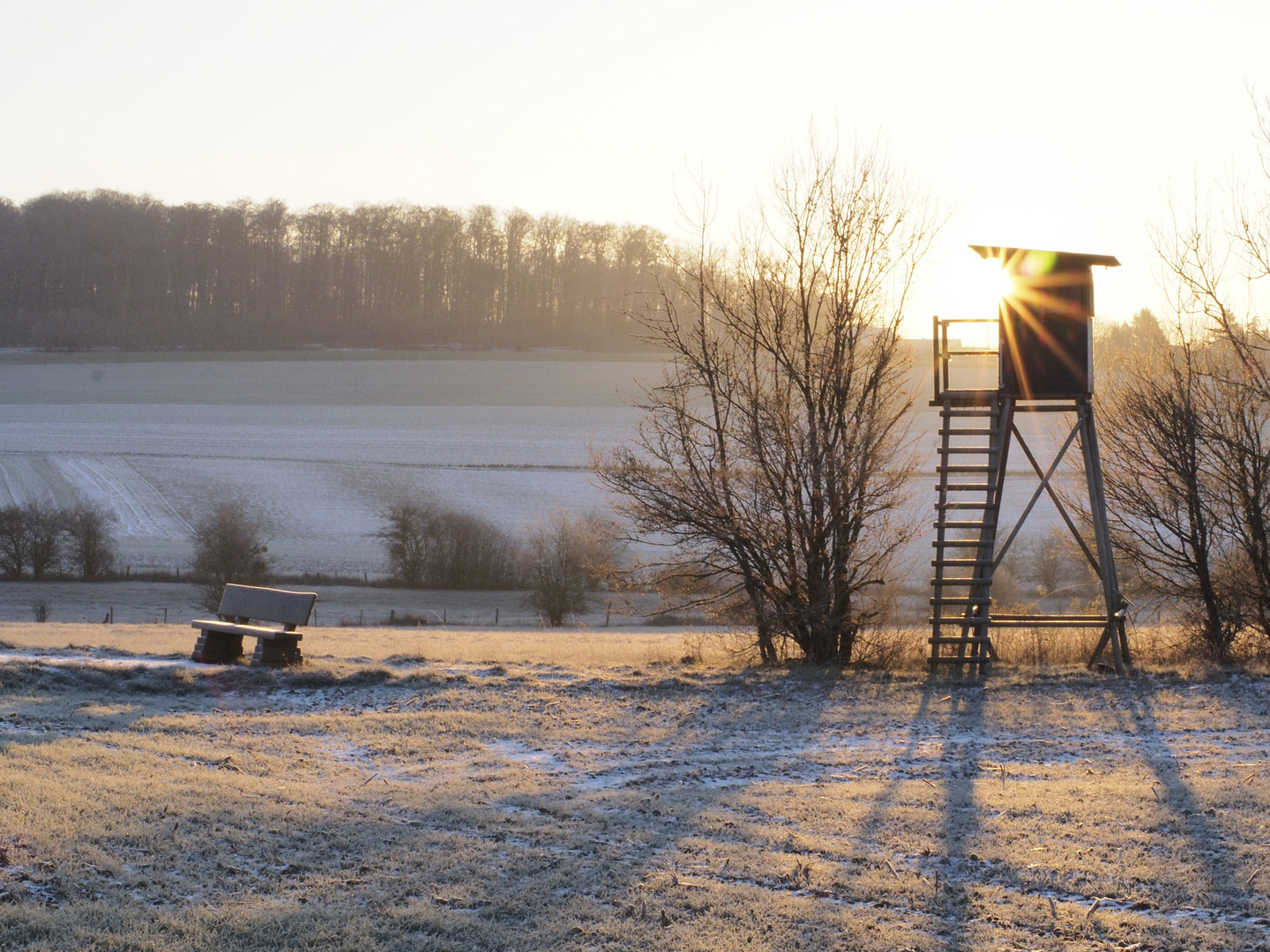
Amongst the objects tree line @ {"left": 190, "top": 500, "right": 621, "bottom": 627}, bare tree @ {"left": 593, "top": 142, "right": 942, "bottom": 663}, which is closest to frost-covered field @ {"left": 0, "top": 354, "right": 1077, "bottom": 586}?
tree line @ {"left": 190, "top": 500, "right": 621, "bottom": 627}

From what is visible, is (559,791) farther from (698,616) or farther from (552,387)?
(552,387)

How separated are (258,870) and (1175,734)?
8285 mm

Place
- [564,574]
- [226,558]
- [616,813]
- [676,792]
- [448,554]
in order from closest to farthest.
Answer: [616,813] → [676,792] → [564,574] → [226,558] → [448,554]

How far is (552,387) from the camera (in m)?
75.0

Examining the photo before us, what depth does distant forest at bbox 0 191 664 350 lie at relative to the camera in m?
90.2

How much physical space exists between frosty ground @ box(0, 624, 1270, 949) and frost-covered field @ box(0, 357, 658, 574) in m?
27.8

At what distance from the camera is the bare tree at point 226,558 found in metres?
34.2

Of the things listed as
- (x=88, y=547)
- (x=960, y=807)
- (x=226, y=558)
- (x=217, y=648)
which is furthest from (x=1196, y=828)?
(x=88, y=547)

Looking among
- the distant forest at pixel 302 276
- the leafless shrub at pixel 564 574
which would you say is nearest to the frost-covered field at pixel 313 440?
the leafless shrub at pixel 564 574

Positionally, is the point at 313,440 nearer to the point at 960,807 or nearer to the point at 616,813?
the point at 616,813

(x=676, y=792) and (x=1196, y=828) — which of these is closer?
(x=1196, y=828)

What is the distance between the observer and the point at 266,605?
13094 millimetres

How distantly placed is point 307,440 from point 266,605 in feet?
162

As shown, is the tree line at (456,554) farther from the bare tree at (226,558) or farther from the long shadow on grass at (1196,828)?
the long shadow on grass at (1196,828)
